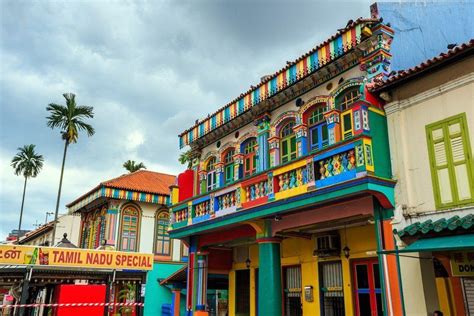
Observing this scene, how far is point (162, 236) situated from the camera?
2453cm

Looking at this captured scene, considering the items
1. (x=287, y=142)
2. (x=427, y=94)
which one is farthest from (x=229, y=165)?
(x=427, y=94)

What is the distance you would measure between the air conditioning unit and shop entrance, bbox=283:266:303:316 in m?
1.38

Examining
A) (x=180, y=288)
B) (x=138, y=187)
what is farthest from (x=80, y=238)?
(x=180, y=288)

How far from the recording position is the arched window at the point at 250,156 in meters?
14.1

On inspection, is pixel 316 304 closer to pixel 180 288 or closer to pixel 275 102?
pixel 275 102

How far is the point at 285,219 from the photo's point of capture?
11734mm

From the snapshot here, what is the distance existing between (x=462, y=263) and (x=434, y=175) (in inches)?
71.2

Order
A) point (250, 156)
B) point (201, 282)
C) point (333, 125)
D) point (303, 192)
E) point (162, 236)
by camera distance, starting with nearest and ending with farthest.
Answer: point (303, 192) < point (333, 125) < point (250, 156) < point (201, 282) < point (162, 236)

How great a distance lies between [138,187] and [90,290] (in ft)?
34.3

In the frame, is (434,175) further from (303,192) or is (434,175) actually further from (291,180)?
(291,180)

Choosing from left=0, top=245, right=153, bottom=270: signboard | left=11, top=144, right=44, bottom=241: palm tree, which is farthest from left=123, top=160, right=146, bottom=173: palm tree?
left=0, top=245, right=153, bottom=270: signboard

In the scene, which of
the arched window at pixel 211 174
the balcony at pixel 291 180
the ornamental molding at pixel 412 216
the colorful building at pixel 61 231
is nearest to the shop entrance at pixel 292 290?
the balcony at pixel 291 180

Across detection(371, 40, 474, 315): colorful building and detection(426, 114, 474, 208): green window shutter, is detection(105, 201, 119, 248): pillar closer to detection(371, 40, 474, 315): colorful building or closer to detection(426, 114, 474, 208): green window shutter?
detection(371, 40, 474, 315): colorful building

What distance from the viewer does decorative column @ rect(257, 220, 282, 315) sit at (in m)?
11.3
